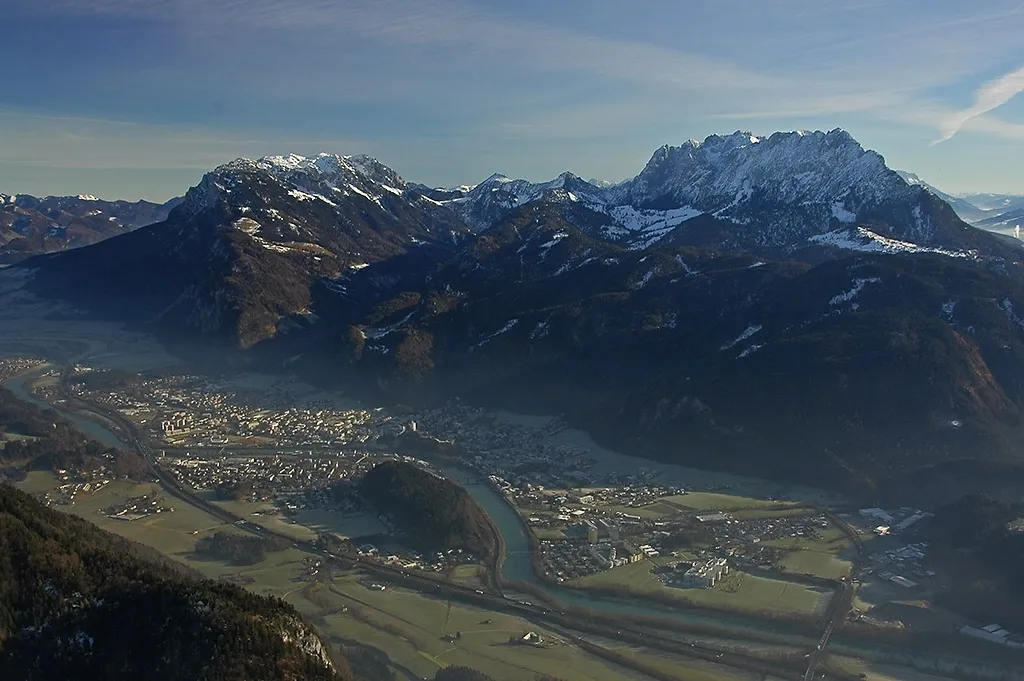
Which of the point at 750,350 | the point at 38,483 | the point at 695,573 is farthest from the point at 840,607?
the point at 38,483

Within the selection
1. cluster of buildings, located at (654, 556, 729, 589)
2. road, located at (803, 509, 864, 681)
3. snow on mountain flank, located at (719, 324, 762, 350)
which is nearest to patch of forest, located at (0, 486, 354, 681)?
road, located at (803, 509, 864, 681)

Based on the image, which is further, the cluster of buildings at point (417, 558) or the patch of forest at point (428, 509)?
the patch of forest at point (428, 509)

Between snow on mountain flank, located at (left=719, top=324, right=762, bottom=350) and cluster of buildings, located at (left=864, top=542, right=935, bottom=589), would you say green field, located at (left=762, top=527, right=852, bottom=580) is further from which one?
snow on mountain flank, located at (left=719, top=324, right=762, bottom=350)

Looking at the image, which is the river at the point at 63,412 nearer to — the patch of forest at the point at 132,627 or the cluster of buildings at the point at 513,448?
the cluster of buildings at the point at 513,448

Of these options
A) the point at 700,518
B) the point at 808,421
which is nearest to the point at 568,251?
the point at 808,421

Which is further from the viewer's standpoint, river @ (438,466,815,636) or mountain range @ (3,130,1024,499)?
mountain range @ (3,130,1024,499)

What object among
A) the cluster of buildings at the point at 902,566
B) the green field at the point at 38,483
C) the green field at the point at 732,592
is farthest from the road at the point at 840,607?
the green field at the point at 38,483

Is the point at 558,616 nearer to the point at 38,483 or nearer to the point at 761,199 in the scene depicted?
the point at 38,483
